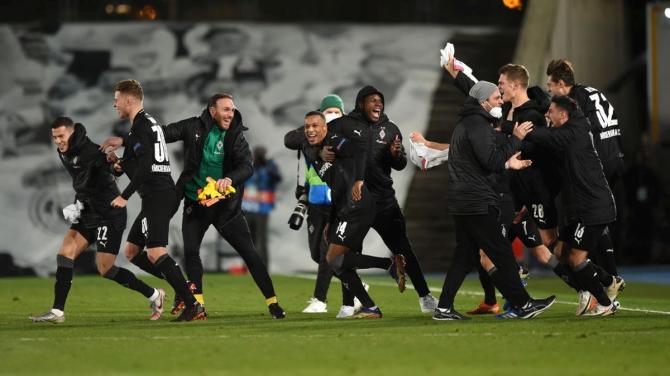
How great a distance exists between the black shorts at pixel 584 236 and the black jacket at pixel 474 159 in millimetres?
964

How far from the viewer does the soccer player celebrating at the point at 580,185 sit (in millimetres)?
11938

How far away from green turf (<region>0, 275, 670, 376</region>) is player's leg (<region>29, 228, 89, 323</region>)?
9.0 inches

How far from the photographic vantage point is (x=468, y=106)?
455 inches

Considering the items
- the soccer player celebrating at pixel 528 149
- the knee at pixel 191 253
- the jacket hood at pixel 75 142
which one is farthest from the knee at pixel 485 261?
the jacket hood at pixel 75 142

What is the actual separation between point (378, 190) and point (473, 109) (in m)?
1.75

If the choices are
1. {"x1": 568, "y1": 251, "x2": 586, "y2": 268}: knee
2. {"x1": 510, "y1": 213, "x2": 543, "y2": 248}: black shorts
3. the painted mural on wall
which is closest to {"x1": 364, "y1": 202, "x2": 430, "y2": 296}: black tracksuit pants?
{"x1": 510, "y1": 213, "x2": 543, "y2": 248}: black shorts

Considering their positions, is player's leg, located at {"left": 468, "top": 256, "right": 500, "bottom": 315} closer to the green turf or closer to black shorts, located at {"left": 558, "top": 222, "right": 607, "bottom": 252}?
the green turf

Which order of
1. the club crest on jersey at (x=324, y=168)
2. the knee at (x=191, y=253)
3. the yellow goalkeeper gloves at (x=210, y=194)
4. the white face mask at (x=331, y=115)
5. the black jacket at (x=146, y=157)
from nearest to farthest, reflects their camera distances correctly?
the black jacket at (x=146, y=157), the yellow goalkeeper gloves at (x=210, y=194), the club crest on jersey at (x=324, y=168), the knee at (x=191, y=253), the white face mask at (x=331, y=115)

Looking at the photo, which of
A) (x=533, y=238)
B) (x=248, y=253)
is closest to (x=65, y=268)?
(x=248, y=253)

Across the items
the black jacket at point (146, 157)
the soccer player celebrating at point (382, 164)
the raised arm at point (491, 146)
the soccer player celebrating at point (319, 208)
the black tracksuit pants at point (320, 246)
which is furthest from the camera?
the soccer player celebrating at point (319, 208)

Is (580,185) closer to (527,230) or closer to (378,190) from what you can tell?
(527,230)

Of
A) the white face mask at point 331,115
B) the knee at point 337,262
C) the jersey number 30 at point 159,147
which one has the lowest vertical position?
the knee at point 337,262

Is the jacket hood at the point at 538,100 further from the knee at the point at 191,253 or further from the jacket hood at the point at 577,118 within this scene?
the knee at the point at 191,253

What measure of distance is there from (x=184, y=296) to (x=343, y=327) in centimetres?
164
